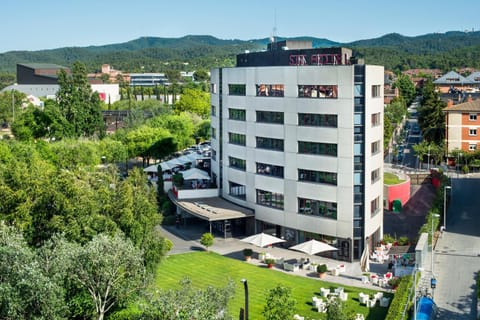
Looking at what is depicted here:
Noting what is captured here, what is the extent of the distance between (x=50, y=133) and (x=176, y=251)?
52.0 meters

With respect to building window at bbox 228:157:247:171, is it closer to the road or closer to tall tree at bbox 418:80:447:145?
the road

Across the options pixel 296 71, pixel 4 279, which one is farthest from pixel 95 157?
pixel 4 279

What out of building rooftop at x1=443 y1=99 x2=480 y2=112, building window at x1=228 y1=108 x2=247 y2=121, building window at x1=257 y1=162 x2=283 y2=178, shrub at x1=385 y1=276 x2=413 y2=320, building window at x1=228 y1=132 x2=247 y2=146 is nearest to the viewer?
shrub at x1=385 y1=276 x2=413 y2=320

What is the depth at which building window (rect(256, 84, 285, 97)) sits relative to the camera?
180 feet

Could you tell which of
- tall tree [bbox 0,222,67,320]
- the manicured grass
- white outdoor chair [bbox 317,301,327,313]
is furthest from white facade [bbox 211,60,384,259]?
tall tree [bbox 0,222,67,320]

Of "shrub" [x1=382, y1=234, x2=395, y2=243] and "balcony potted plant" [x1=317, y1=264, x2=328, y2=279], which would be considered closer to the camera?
"balcony potted plant" [x1=317, y1=264, x2=328, y2=279]

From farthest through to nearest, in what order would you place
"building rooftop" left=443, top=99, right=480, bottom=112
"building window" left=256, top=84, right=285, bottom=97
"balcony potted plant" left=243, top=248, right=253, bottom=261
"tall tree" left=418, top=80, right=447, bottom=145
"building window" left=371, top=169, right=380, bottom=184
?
"tall tree" left=418, top=80, right=447, bottom=145
"building rooftop" left=443, top=99, right=480, bottom=112
"building window" left=256, top=84, right=285, bottom=97
"building window" left=371, top=169, right=380, bottom=184
"balcony potted plant" left=243, top=248, right=253, bottom=261

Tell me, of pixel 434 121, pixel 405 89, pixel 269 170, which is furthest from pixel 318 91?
pixel 405 89

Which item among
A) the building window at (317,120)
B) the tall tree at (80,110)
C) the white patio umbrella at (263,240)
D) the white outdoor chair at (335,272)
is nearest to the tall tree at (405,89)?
the tall tree at (80,110)

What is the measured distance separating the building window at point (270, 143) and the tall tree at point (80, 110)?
49.4m

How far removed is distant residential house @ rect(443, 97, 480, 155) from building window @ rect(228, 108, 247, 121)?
42.8 m

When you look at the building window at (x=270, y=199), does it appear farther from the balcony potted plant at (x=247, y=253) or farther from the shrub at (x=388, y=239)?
the shrub at (x=388, y=239)

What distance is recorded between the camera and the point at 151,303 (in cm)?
2658

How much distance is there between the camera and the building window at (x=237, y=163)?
5994 cm
